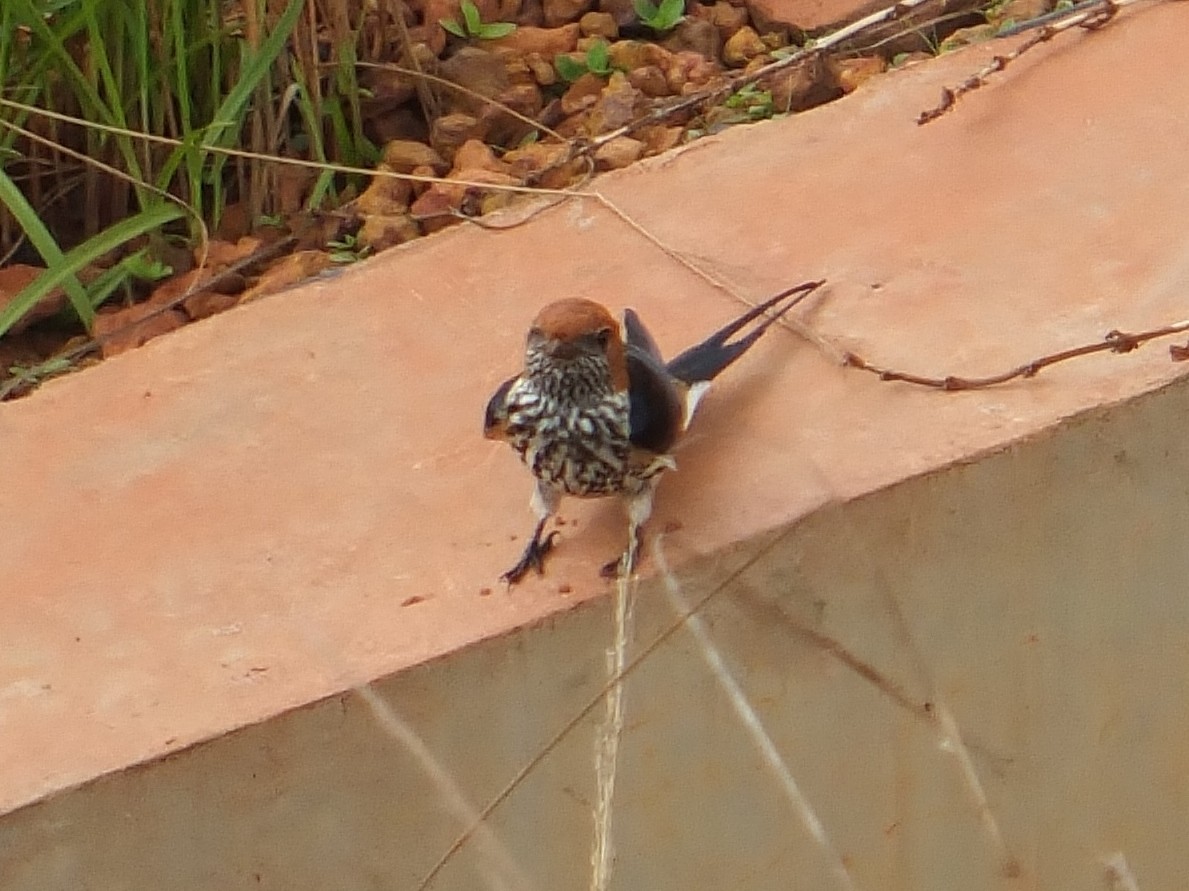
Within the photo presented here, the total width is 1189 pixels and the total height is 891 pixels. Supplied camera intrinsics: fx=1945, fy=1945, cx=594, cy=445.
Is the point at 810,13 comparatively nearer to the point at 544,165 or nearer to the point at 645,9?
the point at 645,9

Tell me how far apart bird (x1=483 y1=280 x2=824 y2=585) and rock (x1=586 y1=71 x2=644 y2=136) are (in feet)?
4.10

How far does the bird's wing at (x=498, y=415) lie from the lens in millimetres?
2168

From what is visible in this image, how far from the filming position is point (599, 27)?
3705mm

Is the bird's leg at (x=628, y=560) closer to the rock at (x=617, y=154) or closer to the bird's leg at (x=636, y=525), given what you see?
the bird's leg at (x=636, y=525)

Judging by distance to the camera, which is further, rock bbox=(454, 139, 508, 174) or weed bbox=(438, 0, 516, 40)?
weed bbox=(438, 0, 516, 40)

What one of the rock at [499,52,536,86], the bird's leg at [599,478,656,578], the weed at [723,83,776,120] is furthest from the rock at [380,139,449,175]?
the bird's leg at [599,478,656,578]

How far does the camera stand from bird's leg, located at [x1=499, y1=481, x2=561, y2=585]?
2.19 metres

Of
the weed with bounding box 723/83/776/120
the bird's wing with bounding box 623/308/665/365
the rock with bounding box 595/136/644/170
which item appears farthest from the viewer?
the weed with bounding box 723/83/776/120

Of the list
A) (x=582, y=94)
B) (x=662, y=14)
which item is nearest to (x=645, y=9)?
(x=662, y=14)

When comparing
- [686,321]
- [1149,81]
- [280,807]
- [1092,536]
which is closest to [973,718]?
[1092,536]

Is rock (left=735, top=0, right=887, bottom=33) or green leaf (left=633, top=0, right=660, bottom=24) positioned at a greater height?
green leaf (left=633, top=0, right=660, bottom=24)

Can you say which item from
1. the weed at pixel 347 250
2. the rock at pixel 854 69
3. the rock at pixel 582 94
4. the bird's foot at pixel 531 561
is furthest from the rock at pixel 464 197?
the bird's foot at pixel 531 561

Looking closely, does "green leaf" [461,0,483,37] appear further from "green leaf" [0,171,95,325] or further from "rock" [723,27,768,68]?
"green leaf" [0,171,95,325]

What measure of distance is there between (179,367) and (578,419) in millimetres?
849
